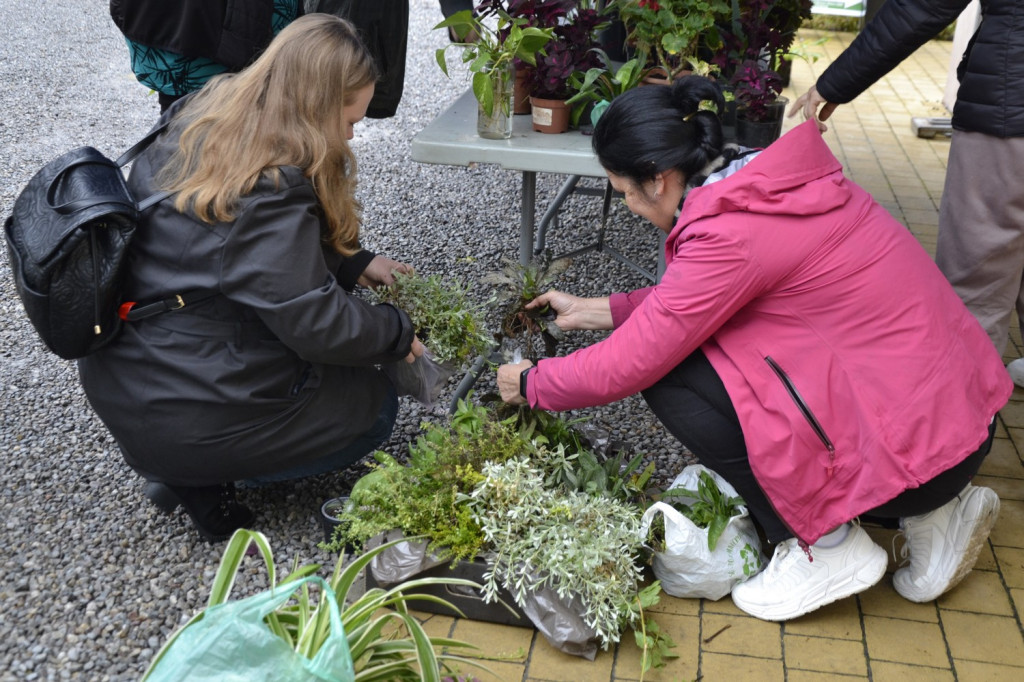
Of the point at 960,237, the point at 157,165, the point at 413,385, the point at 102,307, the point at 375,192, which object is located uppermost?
the point at 157,165

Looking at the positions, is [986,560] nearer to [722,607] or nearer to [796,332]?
[722,607]

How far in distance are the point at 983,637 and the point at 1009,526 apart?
1.76 ft

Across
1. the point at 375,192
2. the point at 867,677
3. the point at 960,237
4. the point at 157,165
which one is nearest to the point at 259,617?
the point at 157,165

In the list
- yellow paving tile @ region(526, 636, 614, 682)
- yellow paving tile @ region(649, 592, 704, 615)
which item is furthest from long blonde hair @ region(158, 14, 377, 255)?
yellow paving tile @ region(649, 592, 704, 615)

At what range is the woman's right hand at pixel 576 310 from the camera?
8.71 feet

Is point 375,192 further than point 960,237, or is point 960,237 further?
point 375,192

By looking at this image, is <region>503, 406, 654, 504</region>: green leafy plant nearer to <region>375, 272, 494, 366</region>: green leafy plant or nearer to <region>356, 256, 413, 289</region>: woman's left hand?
<region>375, 272, 494, 366</region>: green leafy plant

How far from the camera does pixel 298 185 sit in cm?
223

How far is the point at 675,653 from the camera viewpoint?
2297mm

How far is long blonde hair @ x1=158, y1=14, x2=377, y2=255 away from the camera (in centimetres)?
219

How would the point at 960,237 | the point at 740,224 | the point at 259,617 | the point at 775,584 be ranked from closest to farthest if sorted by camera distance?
the point at 259,617, the point at 740,224, the point at 775,584, the point at 960,237

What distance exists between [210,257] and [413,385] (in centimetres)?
74

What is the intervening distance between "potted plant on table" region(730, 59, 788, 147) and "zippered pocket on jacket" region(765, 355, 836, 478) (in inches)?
54.9

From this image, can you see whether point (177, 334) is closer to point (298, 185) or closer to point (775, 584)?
point (298, 185)
